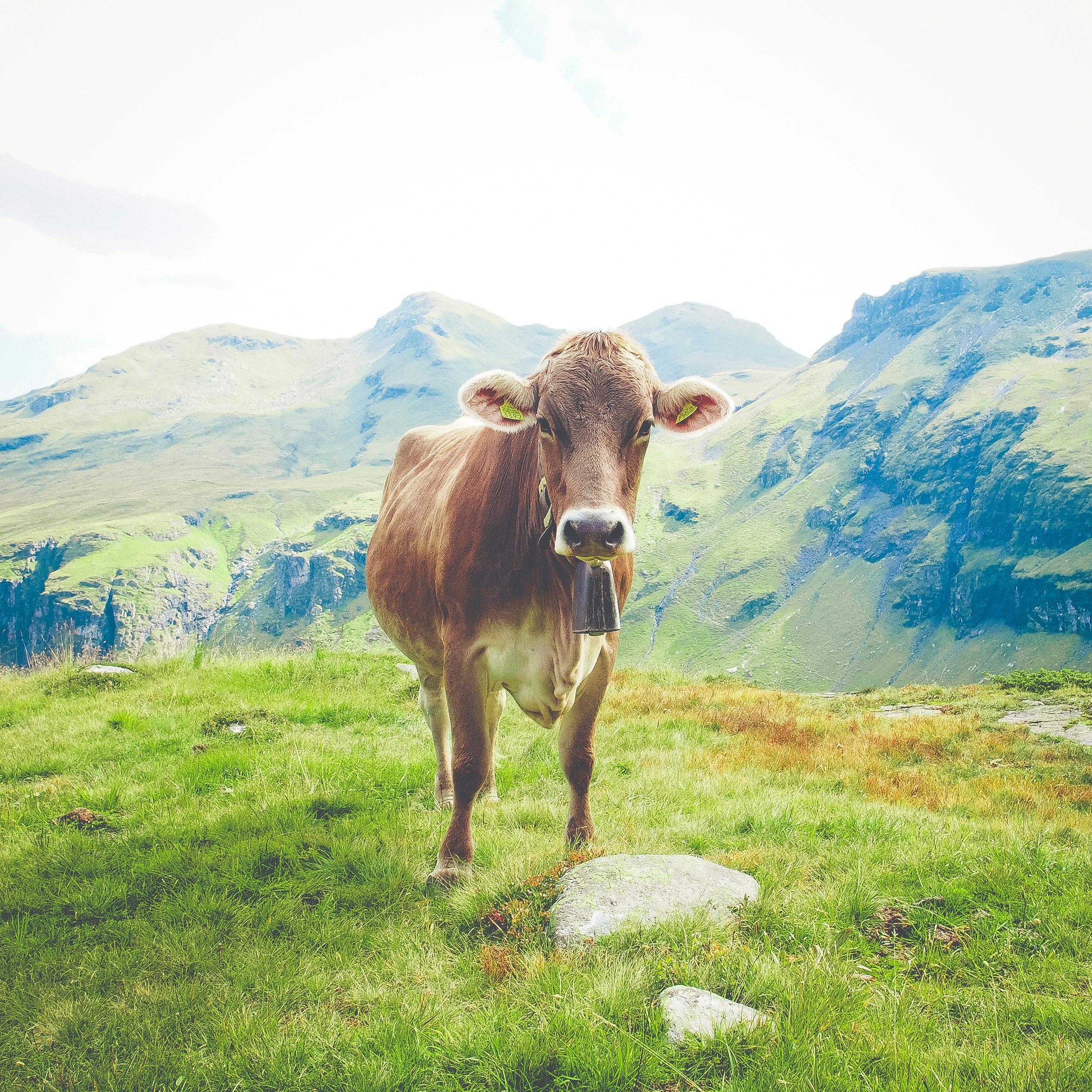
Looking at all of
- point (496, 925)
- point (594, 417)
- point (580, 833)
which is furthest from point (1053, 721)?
point (594, 417)

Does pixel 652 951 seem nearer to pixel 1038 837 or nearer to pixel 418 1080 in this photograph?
pixel 418 1080

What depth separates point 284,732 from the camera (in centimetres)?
A: 942

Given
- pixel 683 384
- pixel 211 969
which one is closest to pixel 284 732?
pixel 211 969

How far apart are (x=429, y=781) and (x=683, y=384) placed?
5427mm

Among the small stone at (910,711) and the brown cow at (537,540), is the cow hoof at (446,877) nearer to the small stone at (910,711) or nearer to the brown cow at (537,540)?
the brown cow at (537,540)

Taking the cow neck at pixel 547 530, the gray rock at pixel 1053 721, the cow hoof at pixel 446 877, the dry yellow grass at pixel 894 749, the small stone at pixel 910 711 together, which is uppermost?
the cow neck at pixel 547 530

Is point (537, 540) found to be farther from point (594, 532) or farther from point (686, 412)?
point (686, 412)

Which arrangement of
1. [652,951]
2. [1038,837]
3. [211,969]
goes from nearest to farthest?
1. [652,951]
2. [211,969]
3. [1038,837]

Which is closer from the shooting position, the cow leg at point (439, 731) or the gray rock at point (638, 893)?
the gray rock at point (638, 893)

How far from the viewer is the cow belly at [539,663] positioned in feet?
17.2

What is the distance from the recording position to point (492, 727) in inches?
243

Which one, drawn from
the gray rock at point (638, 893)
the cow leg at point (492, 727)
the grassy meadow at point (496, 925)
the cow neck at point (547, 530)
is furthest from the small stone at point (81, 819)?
the cow neck at point (547, 530)

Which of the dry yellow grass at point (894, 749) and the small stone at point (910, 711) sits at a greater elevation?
the dry yellow grass at point (894, 749)

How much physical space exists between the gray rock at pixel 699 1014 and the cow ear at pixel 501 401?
349 cm
